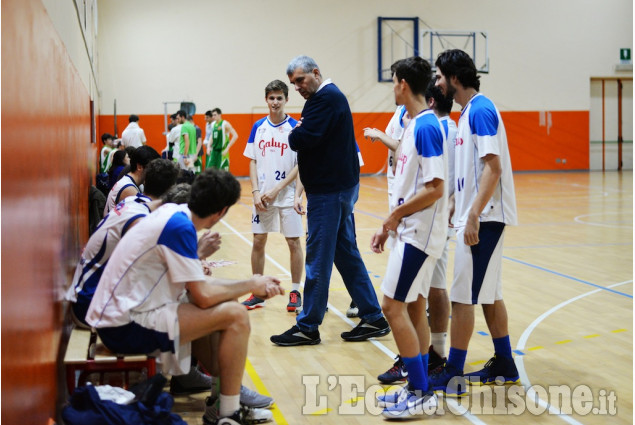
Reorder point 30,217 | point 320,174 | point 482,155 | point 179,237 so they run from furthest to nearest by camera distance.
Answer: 1. point 320,174
2. point 482,155
3. point 179,237
4. point 30,217

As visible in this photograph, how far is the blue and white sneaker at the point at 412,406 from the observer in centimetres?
354

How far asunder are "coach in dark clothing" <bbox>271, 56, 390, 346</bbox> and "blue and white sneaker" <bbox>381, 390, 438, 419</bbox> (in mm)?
1352

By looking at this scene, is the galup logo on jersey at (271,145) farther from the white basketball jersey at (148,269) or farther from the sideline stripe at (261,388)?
the white basketball jersey at (148,269)

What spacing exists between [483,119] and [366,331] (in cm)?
194

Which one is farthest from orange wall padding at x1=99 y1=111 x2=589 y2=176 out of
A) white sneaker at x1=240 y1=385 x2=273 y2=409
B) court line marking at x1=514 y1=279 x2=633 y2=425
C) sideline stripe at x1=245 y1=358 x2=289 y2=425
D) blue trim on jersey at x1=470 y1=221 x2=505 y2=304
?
white sneaker at x1=240 y1=385 x2=273 y2=409

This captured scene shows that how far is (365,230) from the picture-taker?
35.0 ft

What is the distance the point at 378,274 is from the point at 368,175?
15.3 metres

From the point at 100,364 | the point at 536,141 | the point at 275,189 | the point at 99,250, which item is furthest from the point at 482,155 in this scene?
the point at 536,141

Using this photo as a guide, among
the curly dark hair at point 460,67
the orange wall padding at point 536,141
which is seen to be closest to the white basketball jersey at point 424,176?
the curly dark hair at point 460,67

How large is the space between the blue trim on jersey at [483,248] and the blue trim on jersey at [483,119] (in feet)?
1.62

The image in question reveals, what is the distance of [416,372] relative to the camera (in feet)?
11.8

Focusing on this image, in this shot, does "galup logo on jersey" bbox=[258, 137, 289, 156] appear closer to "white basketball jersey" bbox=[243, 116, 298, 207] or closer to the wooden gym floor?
"white basketball jersey" bbox=[243, 116, 298, 207]

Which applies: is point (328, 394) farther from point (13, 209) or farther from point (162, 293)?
point (13, 209)

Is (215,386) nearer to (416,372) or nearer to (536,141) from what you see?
(416,372)
